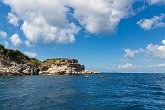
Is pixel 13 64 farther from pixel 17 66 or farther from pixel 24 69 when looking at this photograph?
pixel 24 69

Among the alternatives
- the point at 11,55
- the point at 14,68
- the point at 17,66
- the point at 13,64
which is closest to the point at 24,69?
the point at 17,66

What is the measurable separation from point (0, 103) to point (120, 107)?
73.6 ft

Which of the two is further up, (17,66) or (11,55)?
(11,55)

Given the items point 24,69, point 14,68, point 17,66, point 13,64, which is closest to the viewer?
point 14,68

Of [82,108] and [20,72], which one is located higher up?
[20,72]

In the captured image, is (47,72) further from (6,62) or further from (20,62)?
(6,62)

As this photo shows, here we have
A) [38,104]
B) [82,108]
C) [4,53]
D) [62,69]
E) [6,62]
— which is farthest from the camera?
[62,69]

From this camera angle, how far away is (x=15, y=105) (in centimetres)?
4275

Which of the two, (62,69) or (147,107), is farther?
(62,69)

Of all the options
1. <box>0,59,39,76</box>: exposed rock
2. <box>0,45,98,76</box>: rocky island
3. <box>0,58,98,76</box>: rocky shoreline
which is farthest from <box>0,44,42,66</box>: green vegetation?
<box>0,58,98,76</box>: rocky shoreline

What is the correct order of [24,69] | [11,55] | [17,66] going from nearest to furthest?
1. [17,66]
2. [24,69]
3. [11,55]

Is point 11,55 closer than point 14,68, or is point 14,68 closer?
point 14,68

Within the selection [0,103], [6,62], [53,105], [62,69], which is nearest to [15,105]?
[0,103]

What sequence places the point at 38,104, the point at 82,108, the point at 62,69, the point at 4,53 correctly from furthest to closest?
the point at 62,69
the point at 4,53
the point at 38,104
the point at 82,108
